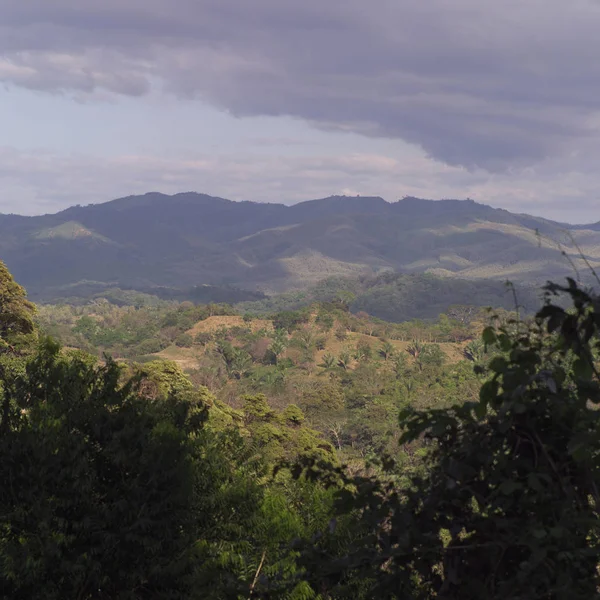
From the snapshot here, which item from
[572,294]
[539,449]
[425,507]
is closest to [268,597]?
[425,507]

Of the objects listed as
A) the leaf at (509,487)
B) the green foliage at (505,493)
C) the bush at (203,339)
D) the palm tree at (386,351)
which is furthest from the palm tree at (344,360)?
the leaf at (509,487)

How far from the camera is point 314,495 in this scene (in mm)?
15039

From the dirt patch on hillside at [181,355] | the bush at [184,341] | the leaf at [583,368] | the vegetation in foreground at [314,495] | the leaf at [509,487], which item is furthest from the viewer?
the bush at [184,341]

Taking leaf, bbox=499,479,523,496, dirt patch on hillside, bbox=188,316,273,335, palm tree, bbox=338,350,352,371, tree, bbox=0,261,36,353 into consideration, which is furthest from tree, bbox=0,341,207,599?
dirt patch on hillside, bbox=188,316,273,335

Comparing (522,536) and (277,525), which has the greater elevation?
(522,536)

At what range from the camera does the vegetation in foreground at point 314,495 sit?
2.86m

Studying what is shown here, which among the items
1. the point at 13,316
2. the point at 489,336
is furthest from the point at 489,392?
the point at 13,316

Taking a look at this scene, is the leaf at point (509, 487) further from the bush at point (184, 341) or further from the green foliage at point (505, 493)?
the bush at point (184, 341)

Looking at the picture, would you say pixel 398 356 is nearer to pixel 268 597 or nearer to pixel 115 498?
pixel 115 498

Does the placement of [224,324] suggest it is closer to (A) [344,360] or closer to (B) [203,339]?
(B) [203,339]

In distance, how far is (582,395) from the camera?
119 inches

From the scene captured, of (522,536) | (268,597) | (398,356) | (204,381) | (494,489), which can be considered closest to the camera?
(522,536)

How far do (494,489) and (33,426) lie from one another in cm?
956

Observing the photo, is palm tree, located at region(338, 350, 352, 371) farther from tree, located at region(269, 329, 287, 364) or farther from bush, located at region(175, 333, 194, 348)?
bush, located at region(175, 333, 194, 348)
